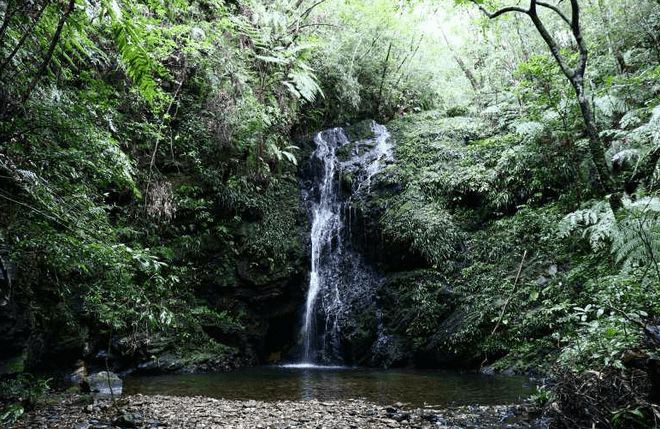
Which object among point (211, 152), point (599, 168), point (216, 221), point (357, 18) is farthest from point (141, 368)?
point (357, 18)

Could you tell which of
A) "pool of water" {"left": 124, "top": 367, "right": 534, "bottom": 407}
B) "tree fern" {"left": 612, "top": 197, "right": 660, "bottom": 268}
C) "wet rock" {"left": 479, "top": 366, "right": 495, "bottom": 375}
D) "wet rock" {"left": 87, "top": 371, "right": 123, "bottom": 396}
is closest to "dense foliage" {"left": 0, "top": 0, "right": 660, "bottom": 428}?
"tree fern" {"left": 612, "top": 197, "right": 660, "bottom": 268}

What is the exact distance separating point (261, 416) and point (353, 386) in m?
2.31

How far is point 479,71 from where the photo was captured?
14.5 metres

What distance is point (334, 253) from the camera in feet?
37.9

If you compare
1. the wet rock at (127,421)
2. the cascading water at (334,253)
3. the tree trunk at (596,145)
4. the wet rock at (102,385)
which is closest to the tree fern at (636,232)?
the tree trunk at (596,145)

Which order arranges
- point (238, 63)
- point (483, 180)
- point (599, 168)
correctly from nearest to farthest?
point (599, 168) → point (238, 63) → point (483, 180)

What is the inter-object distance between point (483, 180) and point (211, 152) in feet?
23.5

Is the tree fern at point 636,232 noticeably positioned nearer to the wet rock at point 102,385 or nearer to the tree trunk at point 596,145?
the tree trunk at point 596,145

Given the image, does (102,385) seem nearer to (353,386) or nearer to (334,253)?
(353,386)

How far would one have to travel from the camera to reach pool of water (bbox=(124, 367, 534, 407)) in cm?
556

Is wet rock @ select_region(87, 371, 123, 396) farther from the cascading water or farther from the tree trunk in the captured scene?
the tree trunk

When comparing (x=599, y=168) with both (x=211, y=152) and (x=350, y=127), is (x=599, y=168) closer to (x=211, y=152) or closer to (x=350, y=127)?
(x=211, y=152)

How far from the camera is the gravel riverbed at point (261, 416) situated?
4238 millimetres

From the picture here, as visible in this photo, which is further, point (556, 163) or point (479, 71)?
point (479, 71)
